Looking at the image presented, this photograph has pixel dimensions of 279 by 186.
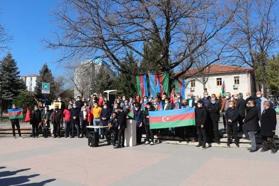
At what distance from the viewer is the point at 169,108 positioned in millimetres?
17609

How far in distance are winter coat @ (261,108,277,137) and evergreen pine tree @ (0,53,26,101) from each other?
168ft

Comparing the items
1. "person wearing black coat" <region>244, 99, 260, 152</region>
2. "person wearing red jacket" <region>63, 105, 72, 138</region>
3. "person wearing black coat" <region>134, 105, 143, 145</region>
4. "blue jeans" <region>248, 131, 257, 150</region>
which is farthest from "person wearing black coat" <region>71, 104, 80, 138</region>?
"blue jeans" <region>248, 131, 257, 150</region>

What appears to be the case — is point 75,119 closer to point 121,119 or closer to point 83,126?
point 83,126

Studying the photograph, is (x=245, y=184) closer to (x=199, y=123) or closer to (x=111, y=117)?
(x=199, y=123)

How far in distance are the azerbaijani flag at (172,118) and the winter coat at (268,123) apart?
3086 millimetres

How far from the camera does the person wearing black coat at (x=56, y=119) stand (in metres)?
21.2

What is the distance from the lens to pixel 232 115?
1555 centimetres

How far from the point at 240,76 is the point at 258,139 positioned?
234 feet

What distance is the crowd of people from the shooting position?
Answer: 14.4m

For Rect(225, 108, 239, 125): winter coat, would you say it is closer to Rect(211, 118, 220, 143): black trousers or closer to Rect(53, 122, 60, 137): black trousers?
Rect(211, 118, 220, 143): black trousers

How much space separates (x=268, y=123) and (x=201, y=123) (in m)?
2.63

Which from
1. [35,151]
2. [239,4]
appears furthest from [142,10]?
[35,151]

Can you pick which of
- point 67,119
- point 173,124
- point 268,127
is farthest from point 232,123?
point 67,119

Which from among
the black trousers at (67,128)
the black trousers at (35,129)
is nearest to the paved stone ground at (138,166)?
the black trousers at (67,128)
